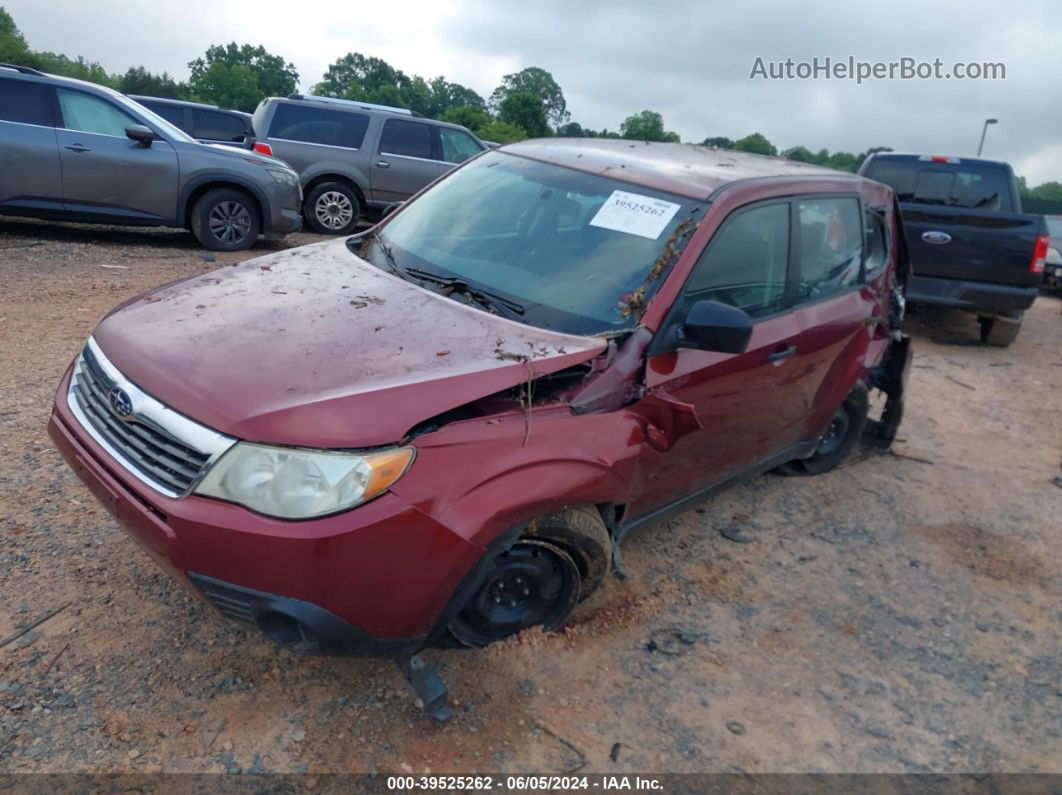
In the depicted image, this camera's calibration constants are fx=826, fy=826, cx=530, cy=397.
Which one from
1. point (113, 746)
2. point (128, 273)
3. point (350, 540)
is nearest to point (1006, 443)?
point (350, 540)

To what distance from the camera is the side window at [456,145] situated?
1206 centimetres

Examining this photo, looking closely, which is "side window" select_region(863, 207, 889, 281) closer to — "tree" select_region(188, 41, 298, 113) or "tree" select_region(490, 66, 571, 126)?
"tree" select_region(188, 41, 298, 113)

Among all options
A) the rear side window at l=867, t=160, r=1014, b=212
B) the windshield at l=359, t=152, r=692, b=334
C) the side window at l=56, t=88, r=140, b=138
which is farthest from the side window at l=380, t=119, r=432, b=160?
the windshield at l=359, t=152, r=692, b=334

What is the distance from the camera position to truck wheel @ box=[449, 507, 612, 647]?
9.07ft

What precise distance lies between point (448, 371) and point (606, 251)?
1.08 m

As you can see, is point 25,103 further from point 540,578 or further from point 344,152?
point 540,578

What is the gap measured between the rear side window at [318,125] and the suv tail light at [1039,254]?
8.24m

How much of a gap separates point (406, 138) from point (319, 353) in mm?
9828

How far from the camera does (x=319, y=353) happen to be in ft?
8.46

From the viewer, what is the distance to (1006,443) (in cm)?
599

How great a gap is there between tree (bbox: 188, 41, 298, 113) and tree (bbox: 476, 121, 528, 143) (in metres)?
16.8

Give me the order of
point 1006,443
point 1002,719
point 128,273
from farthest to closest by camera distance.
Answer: point 128,273 → point 1006,443 → point 1002,719

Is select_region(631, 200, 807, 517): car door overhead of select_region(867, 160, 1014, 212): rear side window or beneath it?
beneath

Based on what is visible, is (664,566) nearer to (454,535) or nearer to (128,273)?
(454,535)
